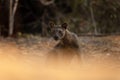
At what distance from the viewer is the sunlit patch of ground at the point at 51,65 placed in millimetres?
8320

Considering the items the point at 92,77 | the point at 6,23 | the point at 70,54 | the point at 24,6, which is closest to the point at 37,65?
the point at 70,54

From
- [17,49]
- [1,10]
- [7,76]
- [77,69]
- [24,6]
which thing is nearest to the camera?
[7,76]

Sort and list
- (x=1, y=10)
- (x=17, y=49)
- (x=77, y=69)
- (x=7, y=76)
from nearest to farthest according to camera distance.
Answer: (x=7, y=76)
(x=77, y=69)
(x=17, y=49)
(x=1, y=10)

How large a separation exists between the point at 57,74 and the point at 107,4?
9376 millimetres

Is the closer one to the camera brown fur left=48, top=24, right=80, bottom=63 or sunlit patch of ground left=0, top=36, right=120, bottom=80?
sunlit patch of ground left=0, top=36, right=120, bottom=80

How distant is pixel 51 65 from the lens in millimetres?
9414

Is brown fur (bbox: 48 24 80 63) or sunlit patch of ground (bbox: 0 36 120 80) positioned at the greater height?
brown fur (bbox: 48 24 80 63)

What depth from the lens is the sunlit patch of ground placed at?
8320mm

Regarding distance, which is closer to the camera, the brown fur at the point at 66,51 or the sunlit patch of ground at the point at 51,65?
the sunlit patch of ground at the point at 51,65

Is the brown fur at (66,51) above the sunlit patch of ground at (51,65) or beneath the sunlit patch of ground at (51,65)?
above

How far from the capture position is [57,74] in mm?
8617

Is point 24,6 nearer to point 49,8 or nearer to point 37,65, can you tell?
point 49,8

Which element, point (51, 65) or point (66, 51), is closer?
point (51, 65)

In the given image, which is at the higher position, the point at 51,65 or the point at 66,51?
the point at 66,51
